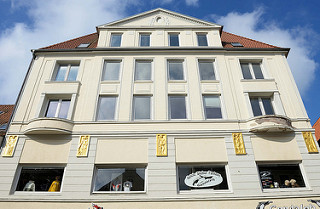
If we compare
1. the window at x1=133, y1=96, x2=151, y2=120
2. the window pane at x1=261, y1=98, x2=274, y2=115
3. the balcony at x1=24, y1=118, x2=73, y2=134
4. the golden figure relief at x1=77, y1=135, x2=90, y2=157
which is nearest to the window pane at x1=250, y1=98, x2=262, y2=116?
the window pane at x1=261, y1=98, x2=274, y2=115

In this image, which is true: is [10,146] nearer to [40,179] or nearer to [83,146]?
[40,179]

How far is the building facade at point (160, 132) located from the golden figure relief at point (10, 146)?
0.21ft

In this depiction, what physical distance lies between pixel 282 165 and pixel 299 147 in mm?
1504

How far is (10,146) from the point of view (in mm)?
12562

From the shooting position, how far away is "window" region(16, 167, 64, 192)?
11719 millimetres

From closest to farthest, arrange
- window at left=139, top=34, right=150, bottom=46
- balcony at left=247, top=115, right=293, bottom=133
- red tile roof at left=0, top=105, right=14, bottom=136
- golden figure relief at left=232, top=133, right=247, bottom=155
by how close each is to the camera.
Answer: golden figure relief at left=232, top=133, right=247, bottom=155
balcony at left=247, top=115, right=293, bottom=133
red tile roof at left=0, top=105, right=14, bottom=136
window at left=139, top=34, right=150, bottom=46

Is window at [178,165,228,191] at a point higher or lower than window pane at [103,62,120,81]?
lower

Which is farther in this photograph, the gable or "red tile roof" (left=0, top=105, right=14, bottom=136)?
the gable

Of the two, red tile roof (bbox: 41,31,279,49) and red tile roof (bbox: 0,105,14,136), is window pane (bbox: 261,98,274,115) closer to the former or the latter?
red tile roof (bbox: 41,31,279,49)

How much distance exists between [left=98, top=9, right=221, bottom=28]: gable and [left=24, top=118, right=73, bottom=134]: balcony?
31.7ft

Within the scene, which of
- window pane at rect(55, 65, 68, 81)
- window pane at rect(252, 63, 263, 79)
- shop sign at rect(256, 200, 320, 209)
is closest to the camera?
shop sign at rect(256, 200, 320, 209)

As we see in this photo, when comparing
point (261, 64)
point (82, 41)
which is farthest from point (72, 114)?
point (261, 64)

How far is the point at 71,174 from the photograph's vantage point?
38.4 feet

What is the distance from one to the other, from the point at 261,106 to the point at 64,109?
1320 centimetres
